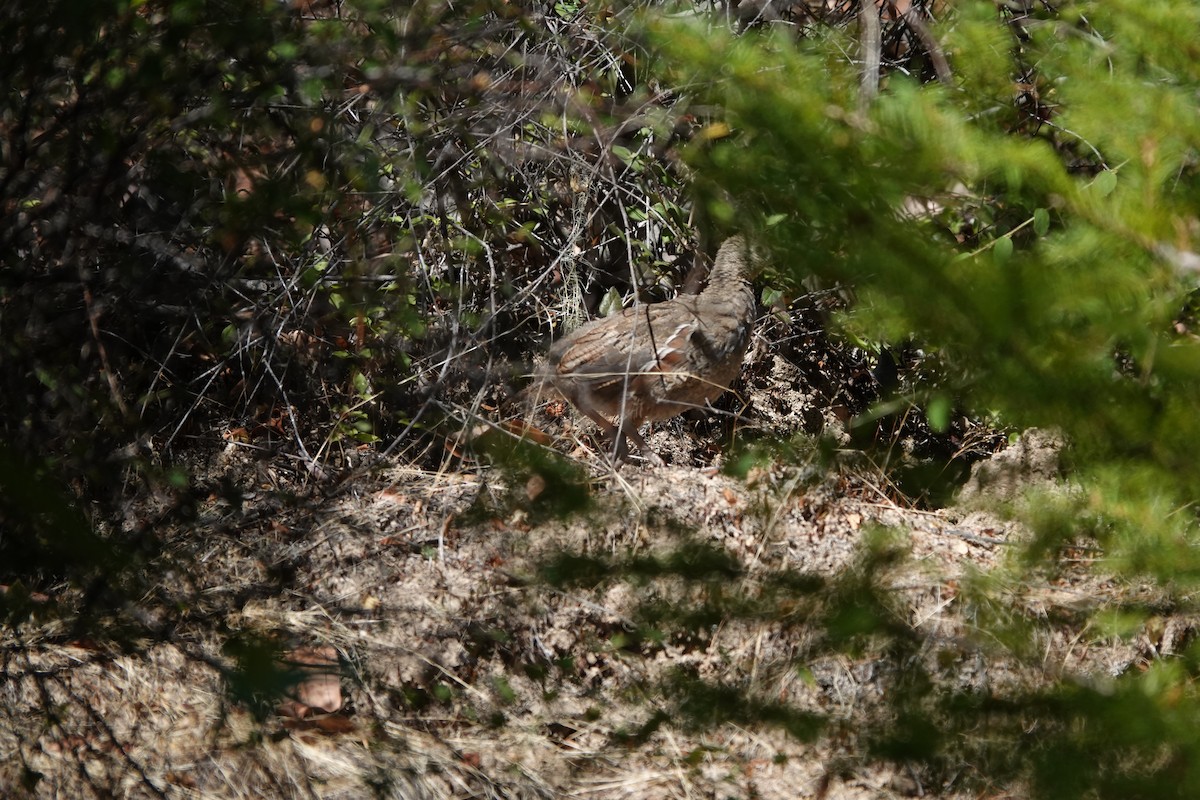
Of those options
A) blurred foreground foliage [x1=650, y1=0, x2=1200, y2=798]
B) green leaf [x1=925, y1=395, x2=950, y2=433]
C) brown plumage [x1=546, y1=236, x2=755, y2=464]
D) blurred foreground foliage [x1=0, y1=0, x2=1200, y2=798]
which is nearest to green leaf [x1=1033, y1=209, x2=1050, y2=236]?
blurred foreground foliage [x1=0, y1=0, x2=1200, y2=798]

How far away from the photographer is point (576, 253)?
5375 millimetres

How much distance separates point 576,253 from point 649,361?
2.55 feet

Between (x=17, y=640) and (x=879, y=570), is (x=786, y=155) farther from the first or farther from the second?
(x=17, y=640)

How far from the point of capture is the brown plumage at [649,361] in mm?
4887

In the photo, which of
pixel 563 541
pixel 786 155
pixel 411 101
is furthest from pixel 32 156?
pixel 786 155

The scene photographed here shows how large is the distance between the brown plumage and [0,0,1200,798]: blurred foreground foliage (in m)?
0.39

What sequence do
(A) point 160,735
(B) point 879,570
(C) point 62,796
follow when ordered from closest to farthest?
1. (B) point 879,570
2. (C) point 62,796
3. (A) point 160,735

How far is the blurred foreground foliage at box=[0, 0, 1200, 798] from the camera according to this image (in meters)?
2.22

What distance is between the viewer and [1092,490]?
2.58m

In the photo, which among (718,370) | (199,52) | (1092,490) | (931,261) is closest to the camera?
(931,261)

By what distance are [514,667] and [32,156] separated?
227 cm

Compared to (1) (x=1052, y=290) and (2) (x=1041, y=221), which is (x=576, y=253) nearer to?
(2) (x=1041, y=221)

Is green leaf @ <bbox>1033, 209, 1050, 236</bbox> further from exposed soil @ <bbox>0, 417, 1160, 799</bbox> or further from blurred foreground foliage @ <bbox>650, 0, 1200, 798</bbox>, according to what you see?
blurred foreground foliage @ <bbox>650, 0, 1200, 798</bbox>

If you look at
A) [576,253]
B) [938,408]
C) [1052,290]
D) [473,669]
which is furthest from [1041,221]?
[473,669]
